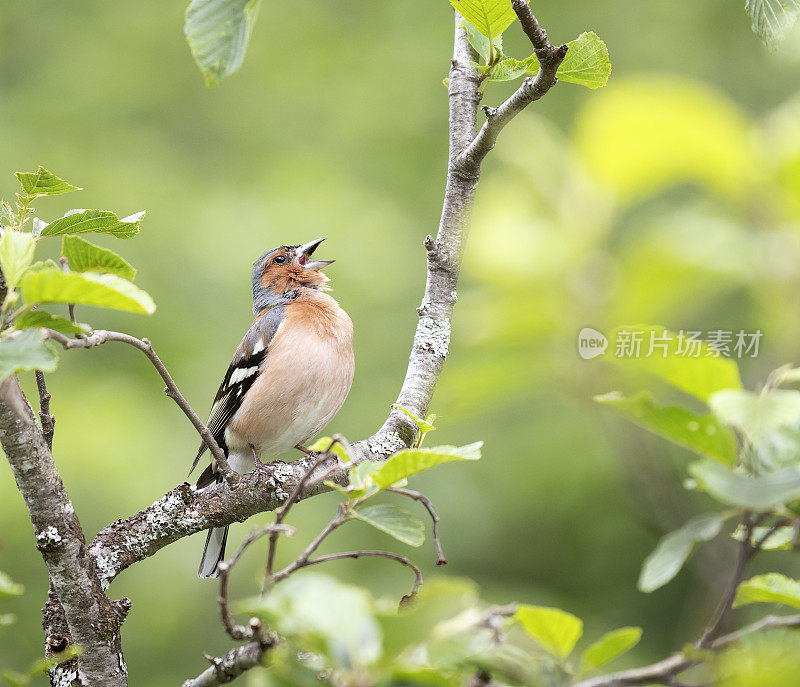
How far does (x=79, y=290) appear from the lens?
1492 mm

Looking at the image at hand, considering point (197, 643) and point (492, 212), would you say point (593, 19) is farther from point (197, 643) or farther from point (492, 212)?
point (492, 212)

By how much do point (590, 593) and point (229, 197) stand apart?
5.66 metres

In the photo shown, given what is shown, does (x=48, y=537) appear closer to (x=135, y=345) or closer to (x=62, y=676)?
(x=62, y=676)

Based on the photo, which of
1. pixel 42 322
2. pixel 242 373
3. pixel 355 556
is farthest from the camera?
pixel 242 373

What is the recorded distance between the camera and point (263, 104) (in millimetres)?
10938

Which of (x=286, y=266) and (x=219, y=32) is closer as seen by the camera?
(x=219, y=32)

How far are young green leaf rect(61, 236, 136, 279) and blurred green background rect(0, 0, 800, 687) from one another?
3.12ft

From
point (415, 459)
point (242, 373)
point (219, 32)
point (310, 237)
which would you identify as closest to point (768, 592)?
point (415, 459)

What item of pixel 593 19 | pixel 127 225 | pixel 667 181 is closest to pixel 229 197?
pixel 593 19

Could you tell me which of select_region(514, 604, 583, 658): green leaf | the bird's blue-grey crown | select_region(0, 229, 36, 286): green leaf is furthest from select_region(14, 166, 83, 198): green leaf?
the bird's blue-grey crown

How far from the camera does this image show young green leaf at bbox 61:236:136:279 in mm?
1776

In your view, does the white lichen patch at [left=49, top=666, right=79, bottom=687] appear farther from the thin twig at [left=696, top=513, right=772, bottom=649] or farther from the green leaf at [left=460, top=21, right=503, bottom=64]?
the green leaf at [left=460, top=21, right=503, bottom=64]

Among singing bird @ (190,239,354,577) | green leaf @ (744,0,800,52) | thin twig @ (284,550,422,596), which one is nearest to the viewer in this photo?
thin twig @ (284,550,422,596)

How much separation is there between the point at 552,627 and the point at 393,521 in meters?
0.54
